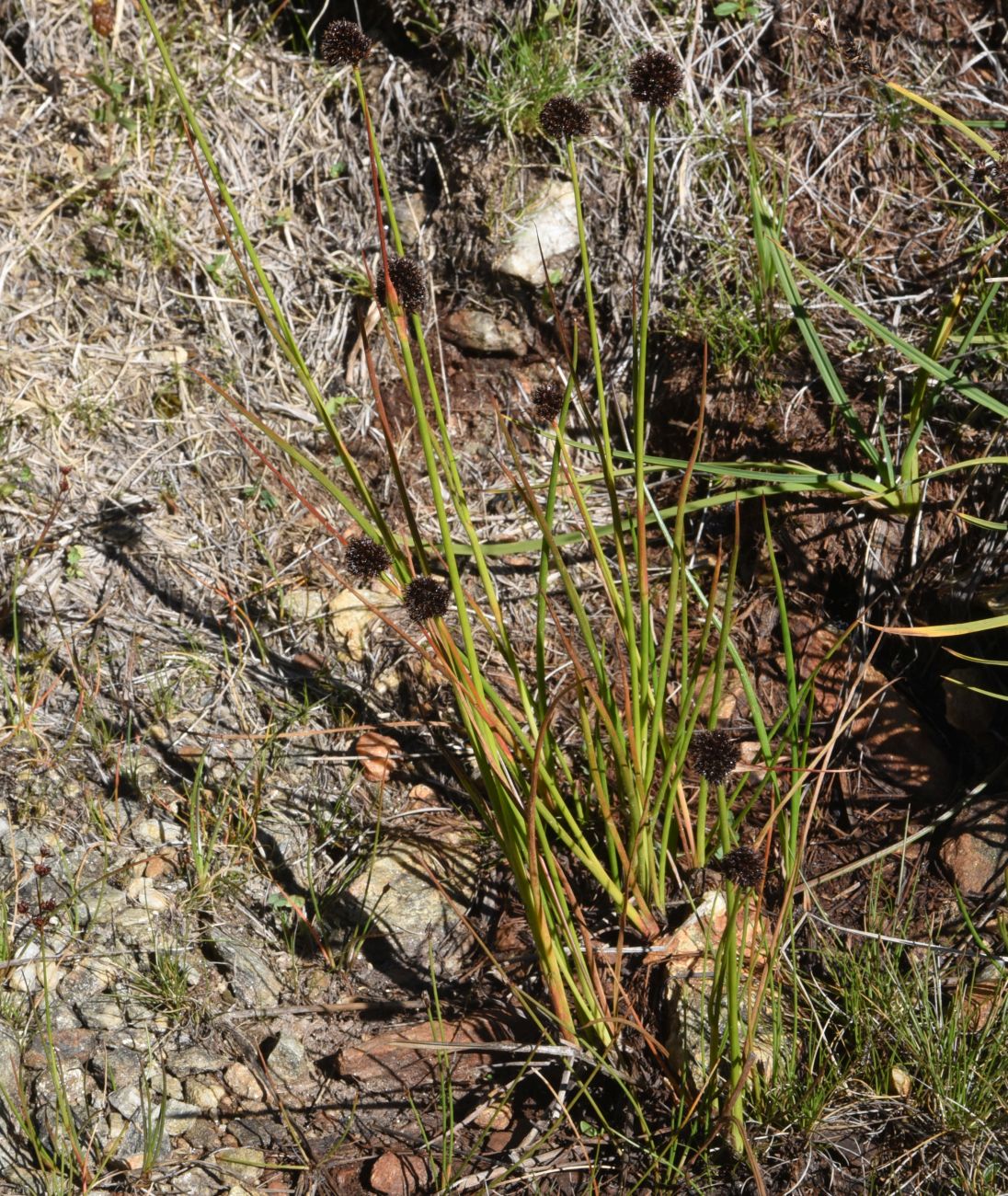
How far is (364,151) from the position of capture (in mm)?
3088

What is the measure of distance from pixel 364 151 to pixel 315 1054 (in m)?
2.44

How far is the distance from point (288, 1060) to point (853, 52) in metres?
2.75

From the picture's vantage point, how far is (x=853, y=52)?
107 inches

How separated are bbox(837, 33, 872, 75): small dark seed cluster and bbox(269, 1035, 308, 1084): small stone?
265 centimetres

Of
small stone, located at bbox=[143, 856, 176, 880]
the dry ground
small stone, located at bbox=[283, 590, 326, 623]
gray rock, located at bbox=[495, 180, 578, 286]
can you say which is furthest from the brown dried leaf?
gray rock, located at bbox=[495, 180, 578, 286]

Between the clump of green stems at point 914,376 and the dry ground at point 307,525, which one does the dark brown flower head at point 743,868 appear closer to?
the dry ground at point 307,525

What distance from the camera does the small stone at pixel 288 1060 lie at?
203 centimetres

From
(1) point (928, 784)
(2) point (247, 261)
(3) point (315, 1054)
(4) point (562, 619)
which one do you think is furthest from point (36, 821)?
(1) point (928, 784)

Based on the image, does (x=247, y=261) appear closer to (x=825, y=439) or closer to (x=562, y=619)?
(x=562, y=619)

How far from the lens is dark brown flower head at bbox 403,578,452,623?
1.57 metres

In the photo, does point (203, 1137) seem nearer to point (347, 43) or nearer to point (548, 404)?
point (548, 404)

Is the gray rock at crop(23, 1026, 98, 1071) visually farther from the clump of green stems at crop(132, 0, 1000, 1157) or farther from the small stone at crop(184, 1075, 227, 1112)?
the clump of green stems at crop(132, 0, 1000, 1157)

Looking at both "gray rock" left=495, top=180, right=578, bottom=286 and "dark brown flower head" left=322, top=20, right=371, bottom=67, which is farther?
"gray rock" left=495, top=180, right=578, bottom=286

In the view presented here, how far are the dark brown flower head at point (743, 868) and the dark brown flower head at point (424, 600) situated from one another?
0.57m
